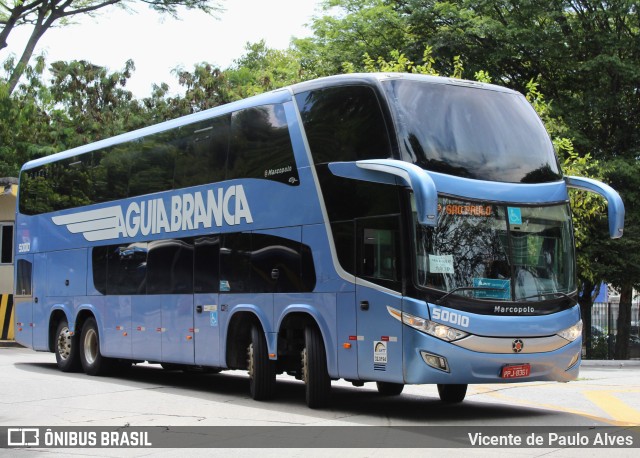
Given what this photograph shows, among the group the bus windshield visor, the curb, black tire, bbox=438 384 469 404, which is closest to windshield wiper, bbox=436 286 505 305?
the bus windshield visor

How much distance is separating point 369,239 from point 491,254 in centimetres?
152

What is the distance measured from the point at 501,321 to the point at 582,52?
70.4 ft

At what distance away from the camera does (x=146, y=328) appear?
17.0 meters

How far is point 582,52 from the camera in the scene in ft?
101

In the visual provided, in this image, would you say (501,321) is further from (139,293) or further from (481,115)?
(139,293)

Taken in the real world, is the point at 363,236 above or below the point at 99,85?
below

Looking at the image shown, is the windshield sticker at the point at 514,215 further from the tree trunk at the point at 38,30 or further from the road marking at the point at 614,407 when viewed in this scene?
the tree trunk at the point at 38,30

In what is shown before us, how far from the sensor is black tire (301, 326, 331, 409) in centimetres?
1269

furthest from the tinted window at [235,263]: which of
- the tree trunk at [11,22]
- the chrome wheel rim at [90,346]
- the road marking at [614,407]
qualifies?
the tree trunk at [11,22]

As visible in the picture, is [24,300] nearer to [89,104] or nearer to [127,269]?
[127,269]

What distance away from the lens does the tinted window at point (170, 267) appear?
15869mm

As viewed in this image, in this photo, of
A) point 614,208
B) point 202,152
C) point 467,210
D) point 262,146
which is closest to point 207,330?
point 202,152

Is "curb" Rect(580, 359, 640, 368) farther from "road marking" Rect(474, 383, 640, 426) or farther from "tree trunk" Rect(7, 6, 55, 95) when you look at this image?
"tree trunk" Rect(7, 6, 55, 95)

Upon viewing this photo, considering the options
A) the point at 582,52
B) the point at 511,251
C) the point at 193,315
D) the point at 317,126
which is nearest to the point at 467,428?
the point at 511,251
